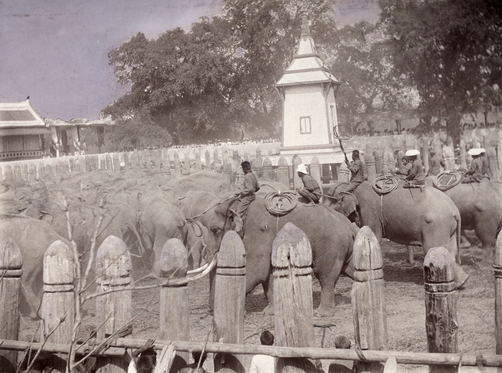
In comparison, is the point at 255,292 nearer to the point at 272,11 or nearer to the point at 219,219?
the point at 219,219

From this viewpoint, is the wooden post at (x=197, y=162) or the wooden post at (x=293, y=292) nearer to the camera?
the wooden post at (x=293, y=292)

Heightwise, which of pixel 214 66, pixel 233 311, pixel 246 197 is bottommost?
pixel 233 311

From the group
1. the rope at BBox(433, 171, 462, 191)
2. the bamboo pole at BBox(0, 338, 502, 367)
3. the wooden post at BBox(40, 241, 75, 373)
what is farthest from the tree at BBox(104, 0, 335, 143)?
the bamboo pole at BBox(0, 338, 502, 367)

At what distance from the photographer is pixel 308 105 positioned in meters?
15.9

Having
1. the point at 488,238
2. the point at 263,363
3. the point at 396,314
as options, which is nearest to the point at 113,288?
the point at 263,363

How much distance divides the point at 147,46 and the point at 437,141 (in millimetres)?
8368

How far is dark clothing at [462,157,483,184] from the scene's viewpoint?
1103 centimetres

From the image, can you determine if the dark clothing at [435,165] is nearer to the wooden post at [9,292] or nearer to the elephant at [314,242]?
the elephant at [314,242]

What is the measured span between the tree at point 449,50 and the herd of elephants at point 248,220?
197 centimetres

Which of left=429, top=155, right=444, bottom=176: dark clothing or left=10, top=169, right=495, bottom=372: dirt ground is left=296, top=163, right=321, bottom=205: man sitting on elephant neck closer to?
left=10, top=169, right=495, bottom=372: dirt ground

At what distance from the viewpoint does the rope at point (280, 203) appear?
858cm

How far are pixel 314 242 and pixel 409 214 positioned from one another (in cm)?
221

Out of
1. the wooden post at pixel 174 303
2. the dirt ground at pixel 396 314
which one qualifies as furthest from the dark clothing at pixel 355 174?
the wooden post at pixel 174 303

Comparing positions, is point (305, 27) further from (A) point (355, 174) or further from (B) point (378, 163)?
(A) point (355, 174)
